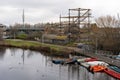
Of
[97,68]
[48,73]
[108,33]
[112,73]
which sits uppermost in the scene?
[108,33]

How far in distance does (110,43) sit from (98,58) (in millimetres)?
9900

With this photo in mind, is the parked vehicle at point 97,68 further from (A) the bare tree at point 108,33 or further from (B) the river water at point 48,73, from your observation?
(A) the bare tree at point 108,33

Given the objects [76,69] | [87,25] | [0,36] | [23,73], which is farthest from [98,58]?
[0,36]

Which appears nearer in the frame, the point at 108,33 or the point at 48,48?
the point at 108,33

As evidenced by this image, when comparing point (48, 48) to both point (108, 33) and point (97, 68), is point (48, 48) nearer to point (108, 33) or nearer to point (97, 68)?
point (108, 33)

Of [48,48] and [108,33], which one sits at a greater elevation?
[108,33]

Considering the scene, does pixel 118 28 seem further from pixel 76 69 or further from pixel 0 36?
pixel 0 36

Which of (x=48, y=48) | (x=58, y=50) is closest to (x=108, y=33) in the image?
(x=58, y=50)

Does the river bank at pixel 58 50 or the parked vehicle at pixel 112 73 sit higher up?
the river bank at pixel 58 50

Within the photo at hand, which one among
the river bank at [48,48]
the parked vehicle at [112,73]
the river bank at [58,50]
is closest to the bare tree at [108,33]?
the river bank at [58,50]

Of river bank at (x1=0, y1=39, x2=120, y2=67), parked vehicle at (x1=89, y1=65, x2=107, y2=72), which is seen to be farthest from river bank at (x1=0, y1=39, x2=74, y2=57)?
parked vehicle at (x1=89, y1=65, x2=107, y2=72)

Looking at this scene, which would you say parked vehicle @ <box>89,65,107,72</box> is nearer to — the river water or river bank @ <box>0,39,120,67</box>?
the river water

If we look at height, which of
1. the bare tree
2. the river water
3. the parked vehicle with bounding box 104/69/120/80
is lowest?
the river water

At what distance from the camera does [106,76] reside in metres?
51.2
